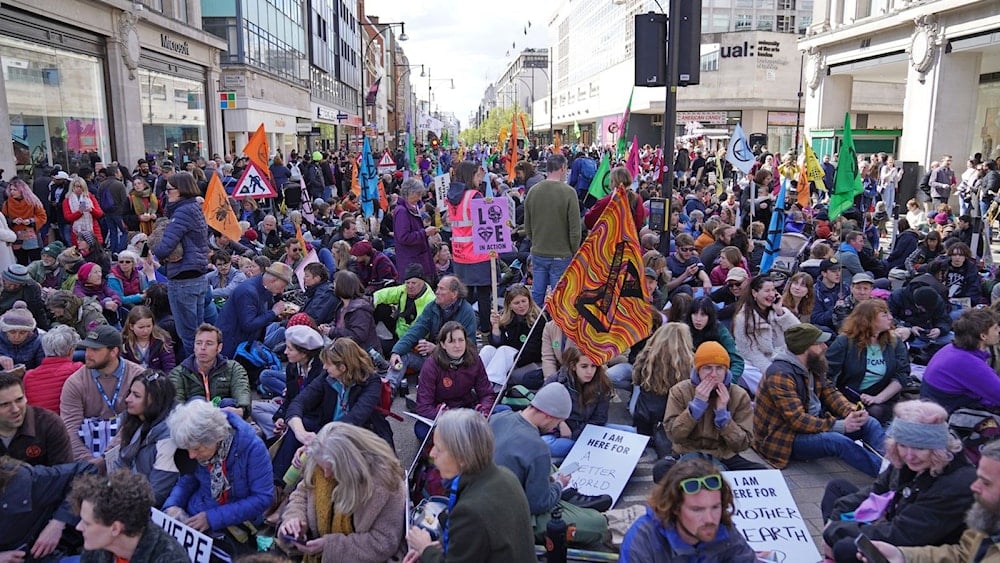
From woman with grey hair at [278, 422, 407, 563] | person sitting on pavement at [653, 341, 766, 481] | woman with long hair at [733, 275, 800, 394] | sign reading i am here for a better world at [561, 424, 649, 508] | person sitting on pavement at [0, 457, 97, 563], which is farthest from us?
woman with long hair at [733, 275, 800, 394]

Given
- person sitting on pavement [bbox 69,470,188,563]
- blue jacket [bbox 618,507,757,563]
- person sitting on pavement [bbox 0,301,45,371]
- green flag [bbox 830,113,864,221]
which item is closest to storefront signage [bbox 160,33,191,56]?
person sitting on pavement [bbox 0,301,45,371]

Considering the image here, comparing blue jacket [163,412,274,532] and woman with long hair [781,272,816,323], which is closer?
blue jacket [163,412,274,532]

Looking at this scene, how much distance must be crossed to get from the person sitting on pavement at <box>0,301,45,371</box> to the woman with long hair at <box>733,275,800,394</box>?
6.20 m

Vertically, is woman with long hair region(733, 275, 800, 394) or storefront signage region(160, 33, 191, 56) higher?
storefront signage region(160, 33, 191, 56)

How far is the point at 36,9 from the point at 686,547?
715 inches

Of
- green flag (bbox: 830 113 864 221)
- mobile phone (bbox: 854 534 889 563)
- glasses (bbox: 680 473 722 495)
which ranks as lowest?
mobile phone (bbox: 854 534 889 563)

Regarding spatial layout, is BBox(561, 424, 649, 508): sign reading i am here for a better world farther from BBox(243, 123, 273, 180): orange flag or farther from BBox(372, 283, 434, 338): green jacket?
BBox(243, 123, 273, 180): orange flag

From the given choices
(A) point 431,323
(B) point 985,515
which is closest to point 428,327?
(A) point 431,323

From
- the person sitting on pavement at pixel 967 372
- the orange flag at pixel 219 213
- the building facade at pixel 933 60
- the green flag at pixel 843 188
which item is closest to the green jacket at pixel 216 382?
the orange flag at pixel 219 213

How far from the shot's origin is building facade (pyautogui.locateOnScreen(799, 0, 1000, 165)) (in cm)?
2220

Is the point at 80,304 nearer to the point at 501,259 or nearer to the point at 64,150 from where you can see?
the point at 501,259

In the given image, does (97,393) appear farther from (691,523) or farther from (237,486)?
(691,523)

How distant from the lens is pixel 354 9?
245 feet

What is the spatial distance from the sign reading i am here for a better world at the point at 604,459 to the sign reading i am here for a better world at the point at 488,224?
3052mm
